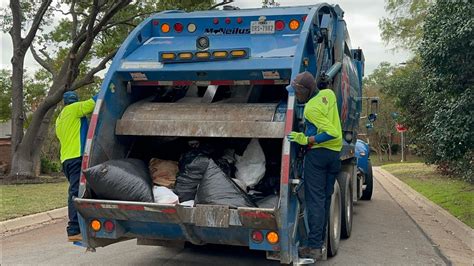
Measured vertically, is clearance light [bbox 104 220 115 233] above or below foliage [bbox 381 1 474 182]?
below

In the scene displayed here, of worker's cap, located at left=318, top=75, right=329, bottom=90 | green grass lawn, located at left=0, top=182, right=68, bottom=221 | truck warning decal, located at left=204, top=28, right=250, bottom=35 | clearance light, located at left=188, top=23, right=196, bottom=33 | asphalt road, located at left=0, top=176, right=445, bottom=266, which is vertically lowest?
asphalt road, located at left=0, top=176, right=445, bottom=266

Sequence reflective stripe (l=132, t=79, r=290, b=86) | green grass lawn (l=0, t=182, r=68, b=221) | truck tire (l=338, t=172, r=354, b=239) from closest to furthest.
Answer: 1. reflective stripe (l=132, t=79, r=290, b=86)
2. truck tire (l=338, t=172, r=354, b=239)
3. green grass lawn (l=0, t=182, r=68, b=221)

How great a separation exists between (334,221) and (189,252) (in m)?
1.71

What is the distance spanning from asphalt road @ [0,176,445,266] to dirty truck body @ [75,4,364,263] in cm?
57

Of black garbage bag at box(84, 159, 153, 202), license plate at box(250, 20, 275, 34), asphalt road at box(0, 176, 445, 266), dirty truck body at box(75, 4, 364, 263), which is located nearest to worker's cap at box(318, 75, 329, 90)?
dirty truck body at box(75, 4, 364, 263)

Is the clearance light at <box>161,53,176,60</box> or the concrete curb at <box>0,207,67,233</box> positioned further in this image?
the concrete curb at <box>0,207,67,233</box>

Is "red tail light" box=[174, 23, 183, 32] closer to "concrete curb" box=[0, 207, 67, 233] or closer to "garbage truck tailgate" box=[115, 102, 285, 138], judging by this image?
"garbage truck tailgate" box=[115, 102, 285, 138]

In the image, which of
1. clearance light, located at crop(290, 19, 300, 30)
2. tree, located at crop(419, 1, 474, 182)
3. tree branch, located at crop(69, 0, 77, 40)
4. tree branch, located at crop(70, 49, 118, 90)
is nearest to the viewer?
clearance light, located at crop(290, 19, 300, 30)

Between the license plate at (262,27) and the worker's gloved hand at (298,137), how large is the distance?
1.48 meters

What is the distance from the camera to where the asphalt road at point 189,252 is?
595 centimetres

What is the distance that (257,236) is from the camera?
15.0ft

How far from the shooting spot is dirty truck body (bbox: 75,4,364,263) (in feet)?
15.0

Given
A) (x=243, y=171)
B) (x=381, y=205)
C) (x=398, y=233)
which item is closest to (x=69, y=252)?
(x=243, y=171)

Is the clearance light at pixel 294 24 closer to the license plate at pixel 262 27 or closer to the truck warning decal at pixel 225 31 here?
the license plate at pixel 262 27
